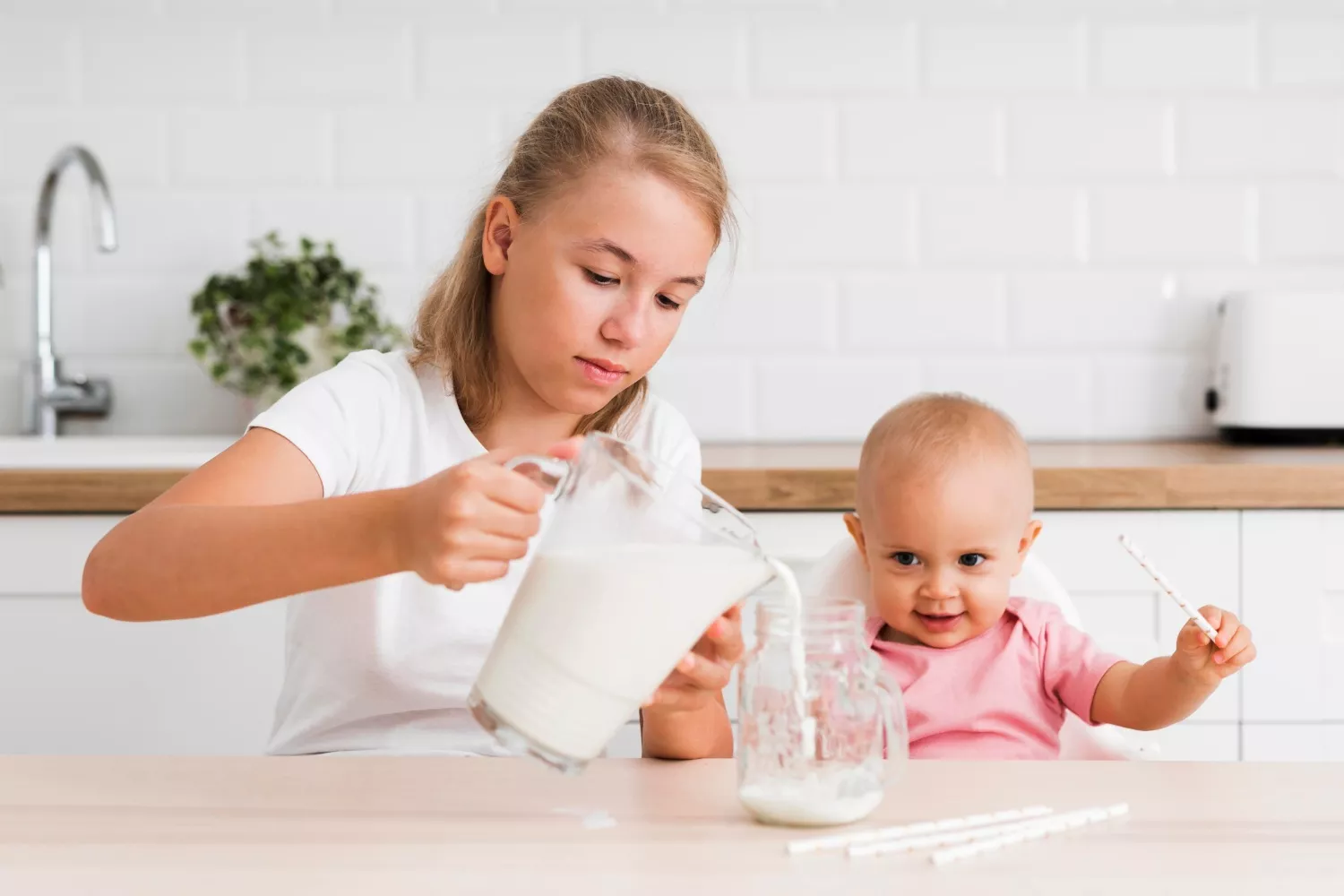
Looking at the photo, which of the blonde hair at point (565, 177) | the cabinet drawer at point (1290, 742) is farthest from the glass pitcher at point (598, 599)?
the cabinet drawer at point (1290, 742)

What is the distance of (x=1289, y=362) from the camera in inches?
82.3

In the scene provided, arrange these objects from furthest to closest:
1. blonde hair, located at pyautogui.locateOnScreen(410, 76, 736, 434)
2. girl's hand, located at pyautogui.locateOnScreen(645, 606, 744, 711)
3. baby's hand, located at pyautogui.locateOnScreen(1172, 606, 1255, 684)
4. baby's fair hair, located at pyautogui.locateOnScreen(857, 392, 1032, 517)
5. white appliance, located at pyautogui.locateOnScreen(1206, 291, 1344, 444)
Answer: white appliance, located at pyautogui.locateOnScreen(1206, 291, 1344, 444)
baby's fair hair, located at pyautogui.locateOnScreen(857, 392, 1032, 517)
blonde hair, located at pyautogui.locateOnScreen(410, 76, 736, 434)
baby's hand, located at pyautogui.locateOnScreen(1172, 606, 1255, 684)
girl's hand, located at pyautogui.locateOnScreen(645, 606, 744, 711)

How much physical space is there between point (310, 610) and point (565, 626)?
2.09ft

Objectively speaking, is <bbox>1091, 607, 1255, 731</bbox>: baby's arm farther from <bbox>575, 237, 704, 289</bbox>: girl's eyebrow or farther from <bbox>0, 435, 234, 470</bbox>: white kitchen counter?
<bbox>0, 435, 234, 470</bbox>: white kitchen counter

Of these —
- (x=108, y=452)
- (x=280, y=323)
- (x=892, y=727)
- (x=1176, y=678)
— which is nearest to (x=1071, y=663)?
(x=1176, y=678)

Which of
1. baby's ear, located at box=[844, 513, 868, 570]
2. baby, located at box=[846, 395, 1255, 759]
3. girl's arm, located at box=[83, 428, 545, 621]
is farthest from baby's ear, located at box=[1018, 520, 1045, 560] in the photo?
girl's arm, located at box=[83, 428, 545, 621]

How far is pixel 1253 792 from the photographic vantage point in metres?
0.84

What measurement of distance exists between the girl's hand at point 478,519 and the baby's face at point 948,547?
609mm

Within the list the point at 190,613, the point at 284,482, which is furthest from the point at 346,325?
the point at 190,613

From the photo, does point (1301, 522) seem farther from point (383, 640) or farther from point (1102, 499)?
point (383, 640)

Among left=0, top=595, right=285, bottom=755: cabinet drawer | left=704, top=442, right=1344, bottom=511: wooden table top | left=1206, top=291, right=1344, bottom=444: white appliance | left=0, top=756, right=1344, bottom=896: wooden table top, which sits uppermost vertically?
left=1206, top=291, right=1344, bottom=444: white appliance

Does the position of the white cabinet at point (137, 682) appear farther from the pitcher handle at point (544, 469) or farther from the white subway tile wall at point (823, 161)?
the pitcher handle at point (544, 469)

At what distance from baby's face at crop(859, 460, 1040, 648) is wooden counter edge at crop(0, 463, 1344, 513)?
0.34 metres

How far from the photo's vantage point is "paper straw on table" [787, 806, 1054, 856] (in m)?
0.74
